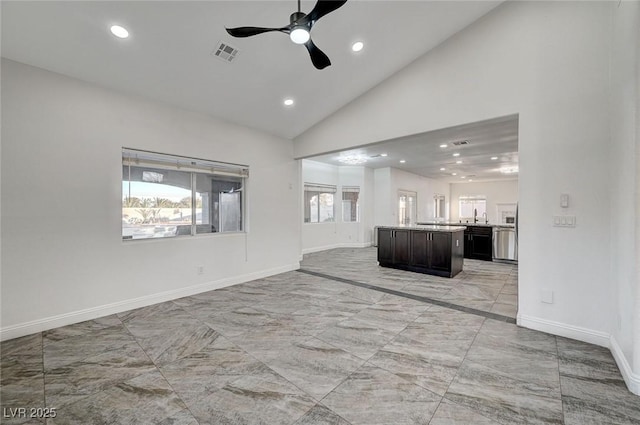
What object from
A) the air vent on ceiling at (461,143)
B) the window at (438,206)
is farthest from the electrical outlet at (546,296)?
the window at (438,206)

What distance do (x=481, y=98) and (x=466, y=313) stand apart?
271 cm

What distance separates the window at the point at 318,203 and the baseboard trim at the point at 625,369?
715 cm

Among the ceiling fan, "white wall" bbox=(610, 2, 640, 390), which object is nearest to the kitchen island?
"white wall" bbox=(610, 2, 640, 390)

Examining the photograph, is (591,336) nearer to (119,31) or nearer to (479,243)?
(479,243)

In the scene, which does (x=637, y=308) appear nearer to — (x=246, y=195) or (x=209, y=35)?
(x=209, y=35)

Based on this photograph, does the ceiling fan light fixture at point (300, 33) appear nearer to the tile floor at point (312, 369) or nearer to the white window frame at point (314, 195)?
the tile floor at point (312, 369)

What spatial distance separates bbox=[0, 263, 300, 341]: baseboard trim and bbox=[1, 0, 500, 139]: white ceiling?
9.23 ft

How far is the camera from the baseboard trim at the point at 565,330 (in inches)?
106

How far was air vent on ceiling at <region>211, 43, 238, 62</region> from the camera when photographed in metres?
3.16

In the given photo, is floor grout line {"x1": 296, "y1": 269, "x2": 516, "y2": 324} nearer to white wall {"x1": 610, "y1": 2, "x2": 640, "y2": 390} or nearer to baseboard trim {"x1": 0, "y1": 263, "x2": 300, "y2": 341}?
white wall {"x1": 610, "y1": 2, "x2": 640, "y2": 390}

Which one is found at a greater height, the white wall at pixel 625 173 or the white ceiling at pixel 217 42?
the white ceiling at pixel 217 42

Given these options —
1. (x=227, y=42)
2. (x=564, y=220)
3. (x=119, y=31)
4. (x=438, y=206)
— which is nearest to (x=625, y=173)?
(x=564, y=220)

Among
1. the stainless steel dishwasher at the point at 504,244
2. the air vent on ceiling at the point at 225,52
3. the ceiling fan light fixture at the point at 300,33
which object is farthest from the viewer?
the stainless steel dishwasher at the point at 504,244

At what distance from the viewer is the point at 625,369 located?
2152mm
